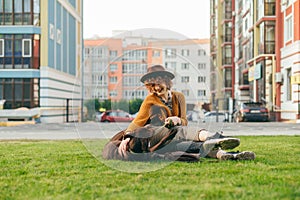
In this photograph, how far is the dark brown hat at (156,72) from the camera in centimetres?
619

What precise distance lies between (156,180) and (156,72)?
2079 millimetres

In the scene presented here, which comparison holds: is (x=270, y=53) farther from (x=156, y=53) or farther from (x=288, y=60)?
(x=156, y=53)

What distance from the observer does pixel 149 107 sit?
5.94 m

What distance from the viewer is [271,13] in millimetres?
30000

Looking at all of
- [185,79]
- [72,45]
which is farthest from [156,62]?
[72,45]

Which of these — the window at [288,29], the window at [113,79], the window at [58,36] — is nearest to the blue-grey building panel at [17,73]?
the window at [58,36]

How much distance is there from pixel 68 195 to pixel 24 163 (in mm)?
2372

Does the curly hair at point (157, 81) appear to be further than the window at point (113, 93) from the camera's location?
No

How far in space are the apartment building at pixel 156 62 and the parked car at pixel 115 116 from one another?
0.70ft

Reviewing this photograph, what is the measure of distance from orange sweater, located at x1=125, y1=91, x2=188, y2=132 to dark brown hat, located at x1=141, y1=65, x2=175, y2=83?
0.24 metres

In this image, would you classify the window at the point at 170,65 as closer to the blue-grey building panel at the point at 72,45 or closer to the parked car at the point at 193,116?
the parked car at the point at 193,116

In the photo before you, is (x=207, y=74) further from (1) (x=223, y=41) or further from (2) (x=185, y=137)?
(1) (x=223, y=41)

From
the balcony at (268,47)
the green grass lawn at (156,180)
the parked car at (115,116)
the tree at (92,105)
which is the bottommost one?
the green grass lawn at (156,180)

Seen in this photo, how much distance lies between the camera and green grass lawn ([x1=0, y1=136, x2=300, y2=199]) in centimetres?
375
